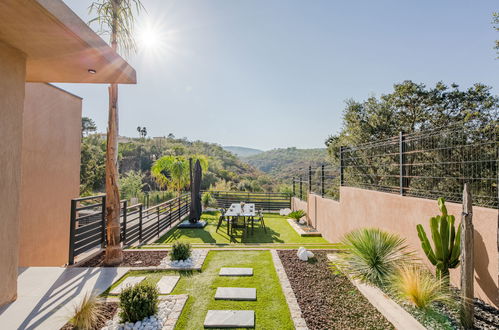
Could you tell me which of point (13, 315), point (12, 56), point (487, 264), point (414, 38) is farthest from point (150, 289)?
point (414, 38)

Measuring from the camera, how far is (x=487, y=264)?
8.42 ft

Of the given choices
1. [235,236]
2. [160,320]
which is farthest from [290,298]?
[235,236]

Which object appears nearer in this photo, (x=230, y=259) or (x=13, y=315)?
(x=13, y=315)

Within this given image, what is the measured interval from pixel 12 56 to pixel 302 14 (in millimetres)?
7915

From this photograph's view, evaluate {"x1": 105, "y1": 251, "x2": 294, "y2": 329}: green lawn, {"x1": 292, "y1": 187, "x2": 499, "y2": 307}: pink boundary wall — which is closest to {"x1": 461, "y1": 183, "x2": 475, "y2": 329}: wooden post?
{"x1": 292, "y1": 187, "x2": 499, "y2": 307}: pink boundary wall

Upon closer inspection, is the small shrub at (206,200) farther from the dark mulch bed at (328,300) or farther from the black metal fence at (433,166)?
the dark mulch bed at (328,300)

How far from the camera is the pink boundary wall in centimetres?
255

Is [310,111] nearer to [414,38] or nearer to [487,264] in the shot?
[414,38]

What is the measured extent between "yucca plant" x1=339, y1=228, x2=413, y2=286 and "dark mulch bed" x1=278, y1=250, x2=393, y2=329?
25 cm

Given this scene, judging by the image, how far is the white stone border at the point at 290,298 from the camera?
2.32 metres

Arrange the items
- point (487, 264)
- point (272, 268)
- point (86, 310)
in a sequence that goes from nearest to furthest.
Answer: point (86, 310), point (487, 264), point (272, 268)

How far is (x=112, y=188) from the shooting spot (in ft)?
13.7

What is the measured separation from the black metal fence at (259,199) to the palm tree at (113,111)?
32.5ft

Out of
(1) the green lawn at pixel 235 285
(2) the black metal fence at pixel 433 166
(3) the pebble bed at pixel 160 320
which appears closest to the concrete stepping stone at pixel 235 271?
(1) the green lawn at pixel 235 285
